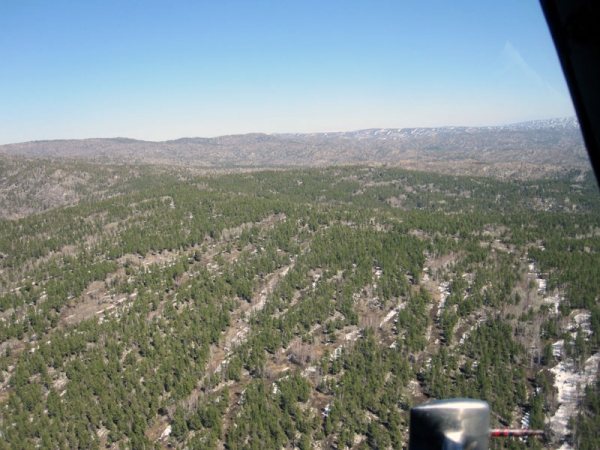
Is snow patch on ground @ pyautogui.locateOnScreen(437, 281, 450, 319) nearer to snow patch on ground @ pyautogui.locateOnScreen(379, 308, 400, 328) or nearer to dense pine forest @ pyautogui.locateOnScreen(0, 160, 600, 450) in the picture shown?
dense pine forest @ pyautogui.locateOnScreen(0, 160, 600, 450)

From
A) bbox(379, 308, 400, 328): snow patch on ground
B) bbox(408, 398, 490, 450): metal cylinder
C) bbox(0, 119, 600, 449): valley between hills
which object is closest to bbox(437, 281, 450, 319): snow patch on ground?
bbox(0, 119, 600, 449): valley between hills

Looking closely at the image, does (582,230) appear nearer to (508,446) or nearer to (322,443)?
(508,446)

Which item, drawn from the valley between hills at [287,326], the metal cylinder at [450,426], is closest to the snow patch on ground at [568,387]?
the valley between hills at [287,326]

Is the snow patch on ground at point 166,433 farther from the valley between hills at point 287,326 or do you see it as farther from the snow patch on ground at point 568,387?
the snow patch on ground at point 568,387

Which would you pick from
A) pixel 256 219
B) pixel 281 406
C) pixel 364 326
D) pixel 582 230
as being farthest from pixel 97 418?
pixel 582 230

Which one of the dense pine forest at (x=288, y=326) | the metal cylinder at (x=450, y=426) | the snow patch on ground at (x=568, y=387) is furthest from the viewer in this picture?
the dense pine forest at (x=288, y=326)

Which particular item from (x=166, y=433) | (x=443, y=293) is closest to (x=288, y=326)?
(x=166, y=433)

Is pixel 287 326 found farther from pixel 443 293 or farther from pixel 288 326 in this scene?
pixel 443 293
